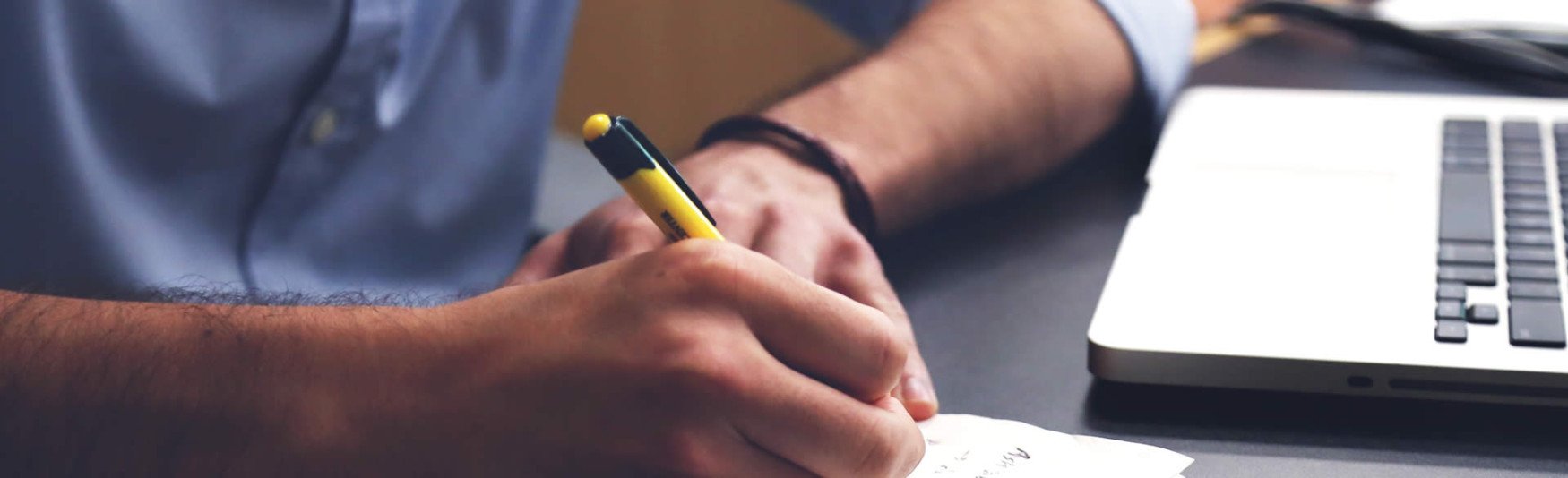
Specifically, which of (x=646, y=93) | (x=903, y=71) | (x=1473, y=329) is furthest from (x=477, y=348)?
(x=646, y=93)

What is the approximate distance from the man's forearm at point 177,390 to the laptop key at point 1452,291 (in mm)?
321

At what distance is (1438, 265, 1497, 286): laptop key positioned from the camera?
0.44m

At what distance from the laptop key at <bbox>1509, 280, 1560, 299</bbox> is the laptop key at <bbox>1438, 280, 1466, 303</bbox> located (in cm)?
1

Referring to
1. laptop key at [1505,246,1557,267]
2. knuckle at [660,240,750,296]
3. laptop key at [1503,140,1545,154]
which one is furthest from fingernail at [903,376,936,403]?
laptop key at [1503,140,1545,154]

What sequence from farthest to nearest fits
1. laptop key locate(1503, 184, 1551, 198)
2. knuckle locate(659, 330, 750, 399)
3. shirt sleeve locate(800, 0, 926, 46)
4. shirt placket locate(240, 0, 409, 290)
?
shirt sleeve locate(800, 0, 926, 46) < shirt placket locate(240, 0, 409, 290) < laptop key locate(1503, 184, 1551, 198) < knuckle locate(659, 330, 750, 399)

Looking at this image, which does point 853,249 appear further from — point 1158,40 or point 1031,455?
point 1158,40

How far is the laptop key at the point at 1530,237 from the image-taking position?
1.56 feet

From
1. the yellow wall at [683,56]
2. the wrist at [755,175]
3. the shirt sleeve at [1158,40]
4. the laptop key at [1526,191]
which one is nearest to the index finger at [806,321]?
the wrist at [755,175]

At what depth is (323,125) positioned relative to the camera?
0.65 metres

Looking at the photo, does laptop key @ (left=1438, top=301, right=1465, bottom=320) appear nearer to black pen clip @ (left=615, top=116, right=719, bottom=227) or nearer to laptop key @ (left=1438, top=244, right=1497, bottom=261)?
laptop key @ (left=1438, top=244, right=1497, bottom=261)

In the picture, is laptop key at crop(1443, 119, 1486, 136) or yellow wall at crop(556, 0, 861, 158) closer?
laptop key at crop(1443, 119, 1486, 136)

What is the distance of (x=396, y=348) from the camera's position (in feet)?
1.11

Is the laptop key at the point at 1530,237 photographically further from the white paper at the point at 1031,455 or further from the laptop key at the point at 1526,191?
the white paper at the point at 1031,455

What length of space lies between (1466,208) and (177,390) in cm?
46
